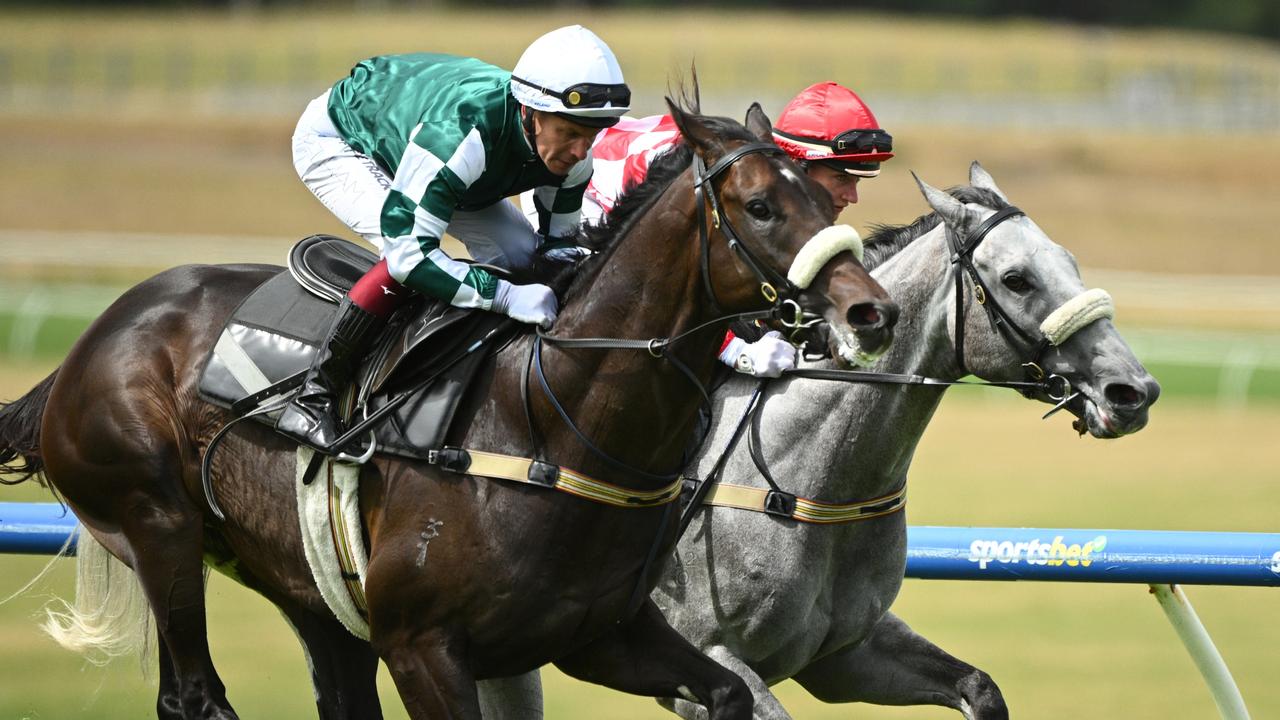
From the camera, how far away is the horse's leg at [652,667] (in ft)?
12.3

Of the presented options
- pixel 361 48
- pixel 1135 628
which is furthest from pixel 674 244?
pixel 361 48

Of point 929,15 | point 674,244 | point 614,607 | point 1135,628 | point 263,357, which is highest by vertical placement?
point 674,244

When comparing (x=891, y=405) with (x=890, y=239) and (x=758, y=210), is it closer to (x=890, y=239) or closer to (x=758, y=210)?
(x=890, y=239)

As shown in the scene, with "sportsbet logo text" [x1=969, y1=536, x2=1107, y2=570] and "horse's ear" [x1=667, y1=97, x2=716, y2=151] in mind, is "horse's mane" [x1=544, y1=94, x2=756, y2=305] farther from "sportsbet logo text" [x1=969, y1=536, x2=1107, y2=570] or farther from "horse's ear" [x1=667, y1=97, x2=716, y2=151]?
"sportsbet logo text" [x1=969, y1=536, x2=1107, y2=570]

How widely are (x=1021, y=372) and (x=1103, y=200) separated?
3508cm

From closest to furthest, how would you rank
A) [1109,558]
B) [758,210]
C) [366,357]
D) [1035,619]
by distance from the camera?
[758,210]
[366,357]
[1109,558]
[1035,619]

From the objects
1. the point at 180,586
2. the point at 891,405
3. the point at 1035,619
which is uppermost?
the point at 891,405

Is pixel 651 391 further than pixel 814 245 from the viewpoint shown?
Yes

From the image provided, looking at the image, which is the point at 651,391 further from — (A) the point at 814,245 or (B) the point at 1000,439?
(B) the point at 1000,439

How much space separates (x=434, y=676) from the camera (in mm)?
3604

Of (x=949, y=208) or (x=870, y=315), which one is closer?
(x=870, y=315)

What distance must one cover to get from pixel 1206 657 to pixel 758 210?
252 centimetres

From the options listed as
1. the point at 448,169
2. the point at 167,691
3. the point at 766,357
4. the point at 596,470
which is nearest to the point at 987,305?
the point at 766,357

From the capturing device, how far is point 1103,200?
123ft
